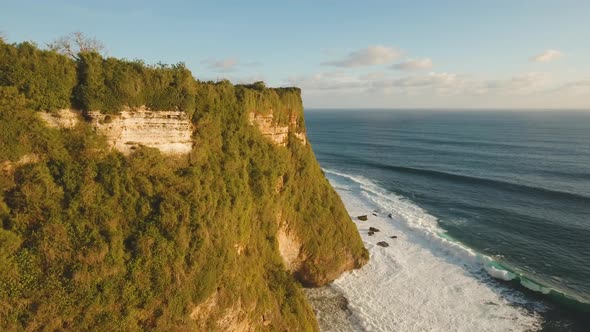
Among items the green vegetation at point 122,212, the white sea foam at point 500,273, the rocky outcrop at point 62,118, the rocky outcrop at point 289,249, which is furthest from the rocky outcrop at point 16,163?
the white sea foam at point 500,273

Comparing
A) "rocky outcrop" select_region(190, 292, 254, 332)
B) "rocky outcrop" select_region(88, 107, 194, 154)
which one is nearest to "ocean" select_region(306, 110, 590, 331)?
"rocky outcrop" select_region(190, 292, 254, 332)

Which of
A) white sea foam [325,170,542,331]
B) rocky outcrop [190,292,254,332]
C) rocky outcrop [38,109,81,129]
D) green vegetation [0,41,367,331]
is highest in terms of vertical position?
rocky outcrop [38,109,81,129]

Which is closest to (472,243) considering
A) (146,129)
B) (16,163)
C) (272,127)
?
(272,127)

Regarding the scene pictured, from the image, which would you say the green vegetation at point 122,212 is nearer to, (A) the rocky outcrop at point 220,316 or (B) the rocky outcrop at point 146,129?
(A) the rocky outcrop at point 220,316

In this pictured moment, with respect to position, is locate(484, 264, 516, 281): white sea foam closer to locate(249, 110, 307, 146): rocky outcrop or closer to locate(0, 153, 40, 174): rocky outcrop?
locate(249, 110, 307, 146): rocky outcrop

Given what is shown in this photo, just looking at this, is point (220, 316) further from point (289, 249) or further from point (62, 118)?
point (62, 118)

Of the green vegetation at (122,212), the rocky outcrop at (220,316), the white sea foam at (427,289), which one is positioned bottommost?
the white sea foam at (427,289)
